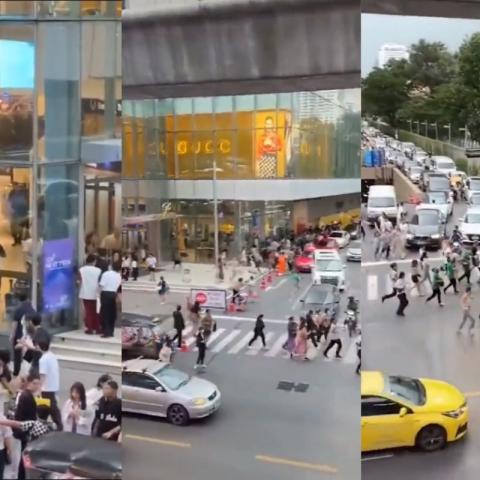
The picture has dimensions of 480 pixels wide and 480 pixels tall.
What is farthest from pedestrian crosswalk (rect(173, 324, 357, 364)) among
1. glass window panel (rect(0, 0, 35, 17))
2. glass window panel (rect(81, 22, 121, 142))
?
glass window panel (rect(0, 0, 35, 17))

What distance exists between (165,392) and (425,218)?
3.78ft

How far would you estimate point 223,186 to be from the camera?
2393 mm

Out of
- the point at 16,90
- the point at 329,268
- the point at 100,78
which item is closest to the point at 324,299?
the point at 329,268

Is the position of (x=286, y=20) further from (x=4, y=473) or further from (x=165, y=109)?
(x=4, y=473)

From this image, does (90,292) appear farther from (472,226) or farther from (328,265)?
(472,226)

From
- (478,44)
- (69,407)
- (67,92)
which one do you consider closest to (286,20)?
(478,44)

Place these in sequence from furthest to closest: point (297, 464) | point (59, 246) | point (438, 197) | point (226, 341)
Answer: point (59, 246) → point (438, 197) → point (226, 341) → point (297, 464)

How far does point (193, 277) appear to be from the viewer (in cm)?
246

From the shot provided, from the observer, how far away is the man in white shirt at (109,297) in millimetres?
2518

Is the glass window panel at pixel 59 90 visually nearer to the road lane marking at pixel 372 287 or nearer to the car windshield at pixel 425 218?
the road lane marking at pixel 372 287

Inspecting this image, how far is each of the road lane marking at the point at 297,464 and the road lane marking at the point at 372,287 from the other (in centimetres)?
59

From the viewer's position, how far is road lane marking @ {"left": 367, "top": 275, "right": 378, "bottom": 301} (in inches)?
94.0

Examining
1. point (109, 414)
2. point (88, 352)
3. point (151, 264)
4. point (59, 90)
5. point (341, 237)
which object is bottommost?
point (109, 414)

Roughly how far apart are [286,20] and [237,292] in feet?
3.14
